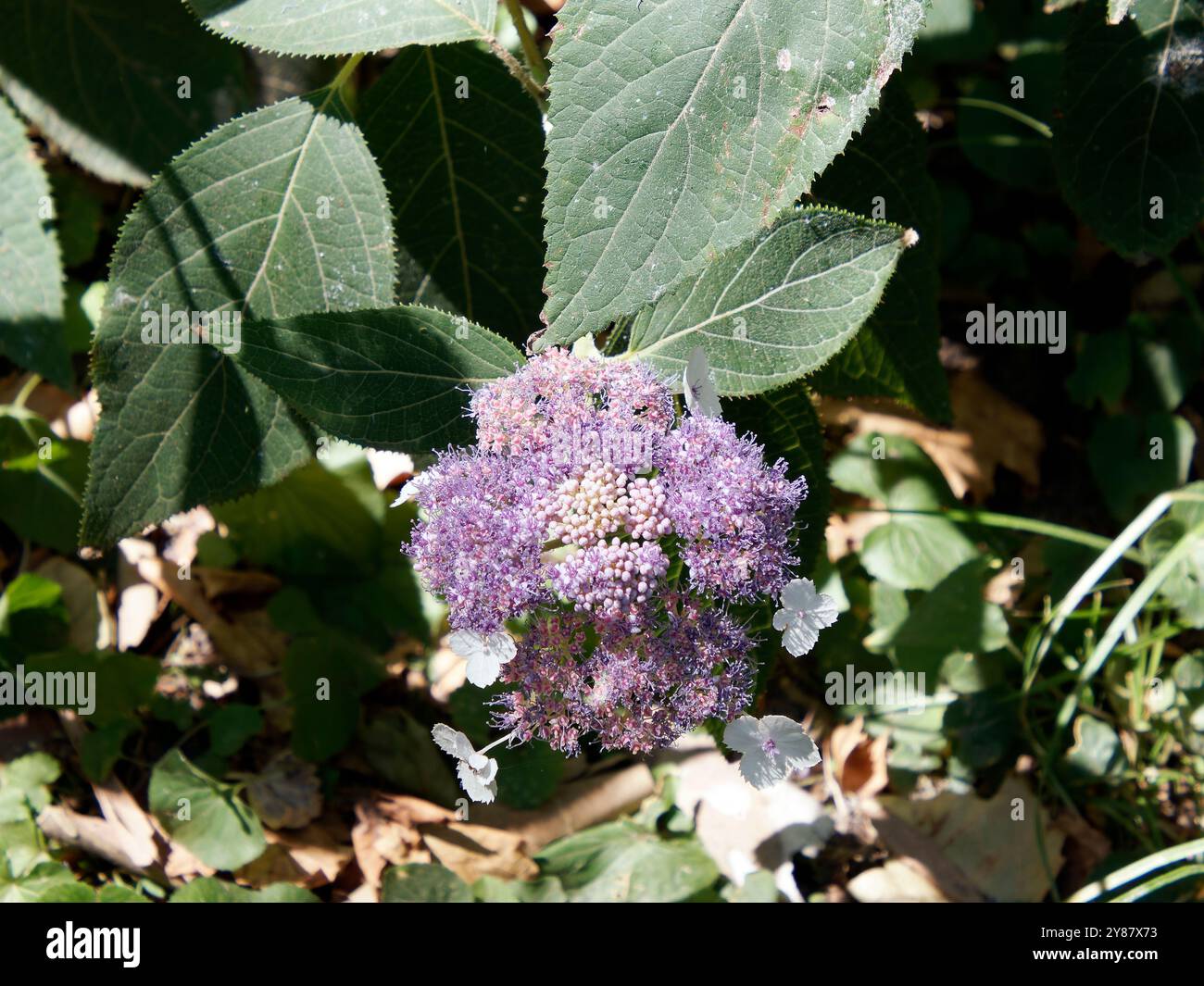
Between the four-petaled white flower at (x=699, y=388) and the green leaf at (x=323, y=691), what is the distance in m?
1.17

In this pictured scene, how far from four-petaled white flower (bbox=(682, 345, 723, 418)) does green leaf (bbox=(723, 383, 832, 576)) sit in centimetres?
19

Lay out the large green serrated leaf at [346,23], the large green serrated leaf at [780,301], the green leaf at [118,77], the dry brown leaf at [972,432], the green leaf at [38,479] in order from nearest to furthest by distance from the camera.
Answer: the large green serrated leaf at [780,301] → the large green serrated leaf at [346,23] → the green leaf at [118,77] → the green leaf at [38,479] → the dry brown leaf at [972,432]

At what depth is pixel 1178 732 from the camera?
6.84ft

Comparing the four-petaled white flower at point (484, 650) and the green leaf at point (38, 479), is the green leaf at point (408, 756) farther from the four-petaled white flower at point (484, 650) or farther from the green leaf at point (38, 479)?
the four-petaled white flower at point (484, 650)

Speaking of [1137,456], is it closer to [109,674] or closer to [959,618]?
[959,618]

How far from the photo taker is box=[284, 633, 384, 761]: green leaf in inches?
79.1

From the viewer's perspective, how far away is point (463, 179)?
64.8 inches

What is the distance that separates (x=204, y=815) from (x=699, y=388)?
134 cm

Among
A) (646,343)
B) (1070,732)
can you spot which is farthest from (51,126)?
(1070,732)

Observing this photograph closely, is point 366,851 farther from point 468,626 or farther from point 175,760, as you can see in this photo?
point 468,626

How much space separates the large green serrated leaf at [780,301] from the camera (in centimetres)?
116

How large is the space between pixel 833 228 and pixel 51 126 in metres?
1.52

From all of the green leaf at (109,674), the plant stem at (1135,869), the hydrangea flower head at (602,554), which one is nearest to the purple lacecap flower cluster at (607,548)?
the hydrangea flower head at (602,554)

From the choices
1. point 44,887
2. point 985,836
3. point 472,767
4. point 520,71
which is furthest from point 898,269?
point 44,887
